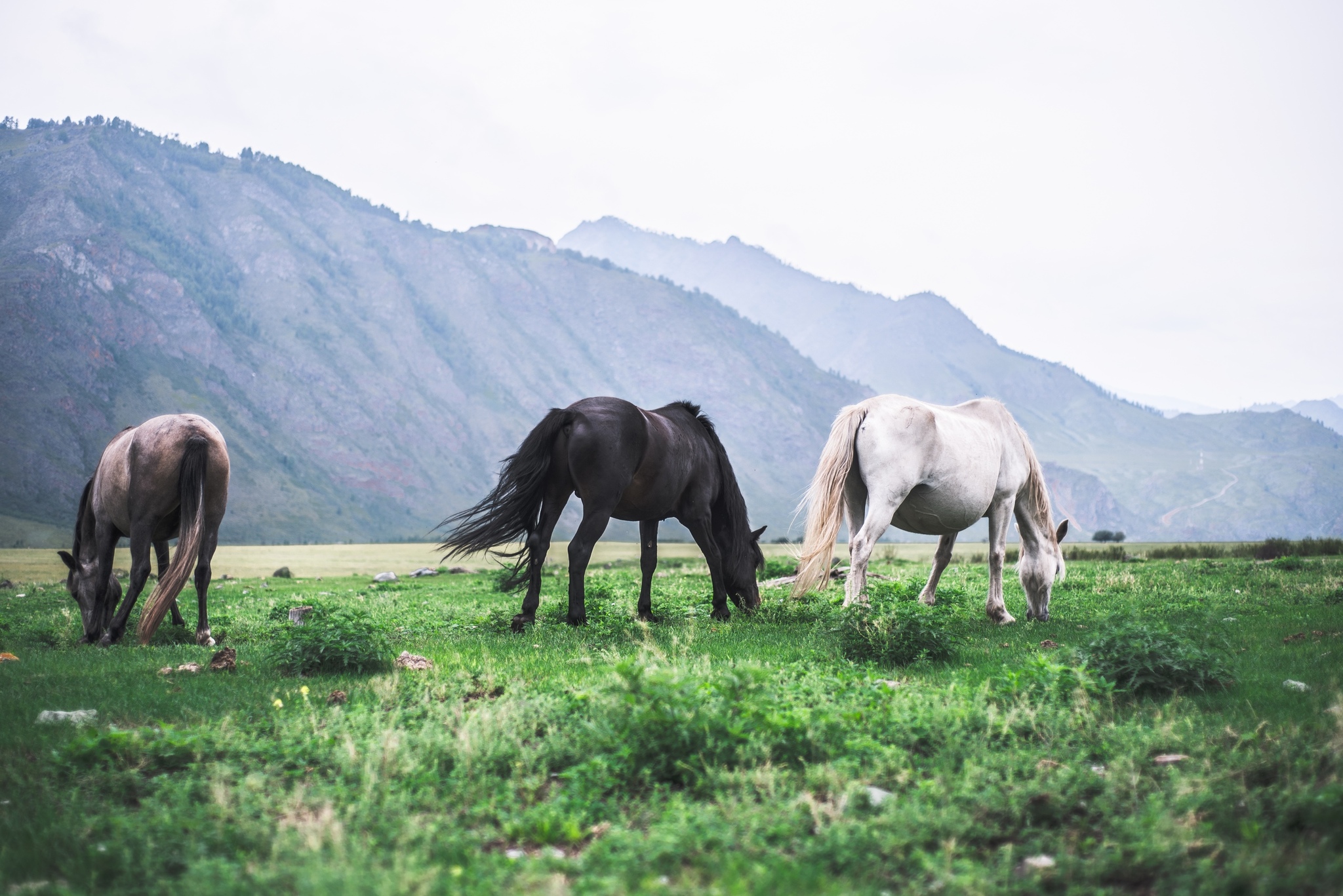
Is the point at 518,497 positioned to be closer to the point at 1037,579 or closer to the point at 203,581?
the point at 203,581

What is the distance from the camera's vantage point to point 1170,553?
87.9 ft

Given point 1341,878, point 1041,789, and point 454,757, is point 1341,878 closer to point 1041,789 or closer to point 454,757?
point 1041,789

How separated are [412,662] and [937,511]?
665 cm

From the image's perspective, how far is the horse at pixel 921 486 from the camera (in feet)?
34.0

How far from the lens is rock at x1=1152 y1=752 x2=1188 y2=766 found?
4719mm

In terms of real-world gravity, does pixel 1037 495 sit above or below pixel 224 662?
above

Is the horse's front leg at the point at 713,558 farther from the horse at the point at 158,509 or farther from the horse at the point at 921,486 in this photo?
the horse at the point at 158,509

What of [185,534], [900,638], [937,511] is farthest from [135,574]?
[937,511]

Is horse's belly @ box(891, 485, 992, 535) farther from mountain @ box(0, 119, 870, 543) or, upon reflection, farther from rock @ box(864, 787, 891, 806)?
mountain @ box(0, 119, 870, 543)

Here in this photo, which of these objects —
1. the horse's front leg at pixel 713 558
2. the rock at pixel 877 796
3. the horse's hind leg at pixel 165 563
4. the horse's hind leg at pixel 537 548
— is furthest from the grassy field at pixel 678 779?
the horse's front leg at pixel 713 558

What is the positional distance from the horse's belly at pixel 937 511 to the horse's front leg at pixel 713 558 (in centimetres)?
247

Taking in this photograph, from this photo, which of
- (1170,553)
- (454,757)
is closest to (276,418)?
(1170,553)

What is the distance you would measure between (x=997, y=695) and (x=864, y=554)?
4354 mm

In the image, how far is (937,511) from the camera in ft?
36.1
